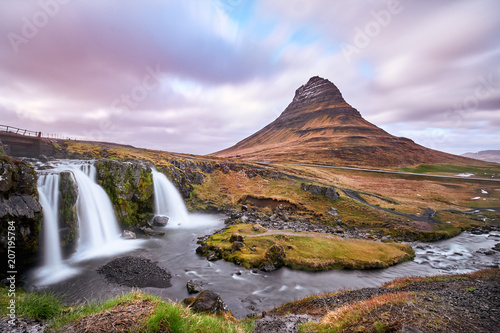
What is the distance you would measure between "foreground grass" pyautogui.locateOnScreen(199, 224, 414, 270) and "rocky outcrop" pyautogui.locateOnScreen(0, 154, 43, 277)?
1723cm

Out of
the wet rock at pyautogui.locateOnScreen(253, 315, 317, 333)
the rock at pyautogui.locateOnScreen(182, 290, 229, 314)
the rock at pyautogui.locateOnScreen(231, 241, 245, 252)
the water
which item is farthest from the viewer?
the rock at pyautogui.locateOnScreen(231, 241, 245, 252)

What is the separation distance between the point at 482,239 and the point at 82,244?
58.8 meters

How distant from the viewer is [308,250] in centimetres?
2669

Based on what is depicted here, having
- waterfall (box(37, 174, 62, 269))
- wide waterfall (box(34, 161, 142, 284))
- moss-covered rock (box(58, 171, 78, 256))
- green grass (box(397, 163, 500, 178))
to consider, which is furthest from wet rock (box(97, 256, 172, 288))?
green grass (box(397, 163, 500, 178))

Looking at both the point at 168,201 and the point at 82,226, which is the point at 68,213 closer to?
the point at 82,226

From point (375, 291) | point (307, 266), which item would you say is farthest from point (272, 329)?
point (307, 266)

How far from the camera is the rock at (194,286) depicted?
18766mm

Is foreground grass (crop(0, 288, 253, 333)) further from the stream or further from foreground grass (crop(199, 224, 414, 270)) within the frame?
foreground grass (crop(199, 224, 414, 270))

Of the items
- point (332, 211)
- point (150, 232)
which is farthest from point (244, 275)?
point (332, 211)

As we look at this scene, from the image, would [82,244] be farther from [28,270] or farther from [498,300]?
[498,300]

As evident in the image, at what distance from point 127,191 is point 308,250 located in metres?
29.0

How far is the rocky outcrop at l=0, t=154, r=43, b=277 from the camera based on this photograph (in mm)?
18548

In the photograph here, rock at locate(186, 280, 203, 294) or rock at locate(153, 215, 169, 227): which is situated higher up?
rock at locate(153, 215, 169, 227)

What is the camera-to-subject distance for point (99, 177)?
34188mm
